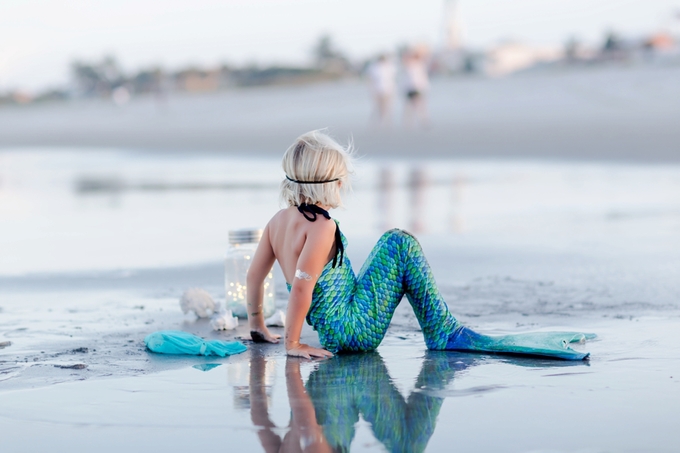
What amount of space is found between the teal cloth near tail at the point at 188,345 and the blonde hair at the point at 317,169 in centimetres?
78

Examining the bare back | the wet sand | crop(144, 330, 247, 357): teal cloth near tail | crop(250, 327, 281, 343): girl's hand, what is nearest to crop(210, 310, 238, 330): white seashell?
the wet sand

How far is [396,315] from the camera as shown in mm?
5809

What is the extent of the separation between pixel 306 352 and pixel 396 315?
123 cm

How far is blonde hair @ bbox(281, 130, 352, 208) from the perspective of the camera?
4566mm

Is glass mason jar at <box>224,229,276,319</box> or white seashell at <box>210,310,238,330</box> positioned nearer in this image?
white seashell at <box>210,310,238,330</box>

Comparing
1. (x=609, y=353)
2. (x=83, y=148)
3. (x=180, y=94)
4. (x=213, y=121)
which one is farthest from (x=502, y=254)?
(x=180, y=94)

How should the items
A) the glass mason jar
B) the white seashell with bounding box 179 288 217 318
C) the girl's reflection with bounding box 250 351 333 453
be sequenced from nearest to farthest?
the girl's reflection with bounding box 250 351 333 453 < the white seashell with bounding box 179 288 217 318 < the glass mason jar

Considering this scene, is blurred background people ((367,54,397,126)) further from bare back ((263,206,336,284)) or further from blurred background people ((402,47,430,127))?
bare back ((263,206,336,284))

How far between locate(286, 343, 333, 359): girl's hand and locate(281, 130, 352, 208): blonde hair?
664mm

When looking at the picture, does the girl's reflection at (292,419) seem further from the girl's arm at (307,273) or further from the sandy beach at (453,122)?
the sandy beach at (453,122)

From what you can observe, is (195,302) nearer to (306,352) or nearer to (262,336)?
(262,336)

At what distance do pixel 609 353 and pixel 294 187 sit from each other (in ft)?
5.32

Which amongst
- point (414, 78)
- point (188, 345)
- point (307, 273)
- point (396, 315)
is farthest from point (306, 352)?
point (414, 78)

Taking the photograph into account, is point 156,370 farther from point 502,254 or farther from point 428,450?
point 502,254
